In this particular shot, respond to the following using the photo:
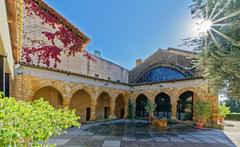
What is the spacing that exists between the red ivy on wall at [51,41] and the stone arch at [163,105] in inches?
356

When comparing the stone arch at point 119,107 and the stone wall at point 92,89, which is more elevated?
the stone wall at point 92,89

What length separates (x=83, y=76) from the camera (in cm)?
1614

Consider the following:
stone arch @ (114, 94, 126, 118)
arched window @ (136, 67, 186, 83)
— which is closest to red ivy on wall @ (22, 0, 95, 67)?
stone arch @ (114, 94, 126, 118)

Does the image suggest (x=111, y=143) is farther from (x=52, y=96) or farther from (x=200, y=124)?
(x=200, y=124)

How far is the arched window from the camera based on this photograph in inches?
818

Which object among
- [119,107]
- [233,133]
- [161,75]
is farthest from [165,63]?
[233,133]

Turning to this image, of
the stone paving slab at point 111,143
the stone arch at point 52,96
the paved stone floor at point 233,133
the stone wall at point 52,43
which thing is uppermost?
the stone wall at point 52,43

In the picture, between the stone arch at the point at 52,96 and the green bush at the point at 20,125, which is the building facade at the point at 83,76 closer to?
the stone arch at the point at 52,96

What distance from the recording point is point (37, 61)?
46.8 feet

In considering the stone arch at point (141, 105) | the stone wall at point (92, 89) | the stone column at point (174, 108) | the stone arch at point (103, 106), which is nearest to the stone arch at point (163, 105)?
the stone wall at point (92, 89)

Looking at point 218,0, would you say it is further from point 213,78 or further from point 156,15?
point 156,15

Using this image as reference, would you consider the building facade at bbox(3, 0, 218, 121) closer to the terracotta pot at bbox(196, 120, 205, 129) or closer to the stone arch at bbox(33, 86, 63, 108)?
the stone arch at bbox(33, 86, 63, 108)

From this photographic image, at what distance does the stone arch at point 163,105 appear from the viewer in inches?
776

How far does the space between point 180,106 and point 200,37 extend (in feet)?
43.1
